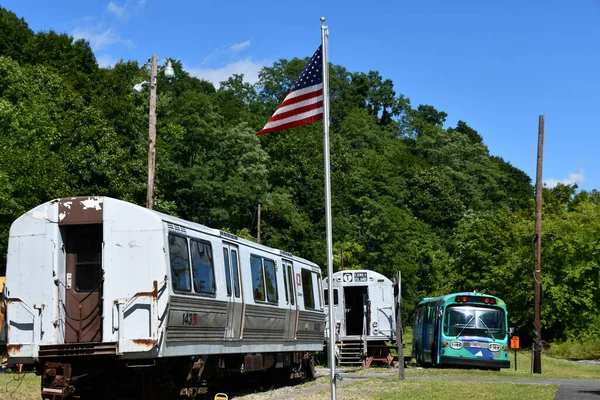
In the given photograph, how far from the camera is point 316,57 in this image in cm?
1501

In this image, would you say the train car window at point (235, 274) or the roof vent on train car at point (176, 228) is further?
the train car window at point (235, 274)

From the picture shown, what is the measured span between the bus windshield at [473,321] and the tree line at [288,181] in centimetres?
1830

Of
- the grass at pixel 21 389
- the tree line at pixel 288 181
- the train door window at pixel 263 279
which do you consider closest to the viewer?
the grass at pixel 21 389

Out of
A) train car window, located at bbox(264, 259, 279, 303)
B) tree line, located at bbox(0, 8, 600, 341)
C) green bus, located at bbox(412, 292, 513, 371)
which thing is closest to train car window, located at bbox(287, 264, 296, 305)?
train car window, located at bbox(264, 259, 279, 303)

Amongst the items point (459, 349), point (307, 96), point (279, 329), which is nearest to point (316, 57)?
point (307, 96)

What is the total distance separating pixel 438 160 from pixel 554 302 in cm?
6568

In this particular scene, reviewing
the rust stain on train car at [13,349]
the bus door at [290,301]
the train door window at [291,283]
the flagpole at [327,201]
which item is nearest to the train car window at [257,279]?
the bus door at [290,301]

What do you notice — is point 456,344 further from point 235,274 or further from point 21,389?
point 21,389

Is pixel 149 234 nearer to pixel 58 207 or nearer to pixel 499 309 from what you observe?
pixel 58 207

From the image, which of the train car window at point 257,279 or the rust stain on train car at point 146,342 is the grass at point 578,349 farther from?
the rust stain on train car at point 146,342

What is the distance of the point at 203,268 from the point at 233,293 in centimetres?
180

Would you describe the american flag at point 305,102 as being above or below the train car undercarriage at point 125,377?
above

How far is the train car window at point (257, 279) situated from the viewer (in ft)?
67.1

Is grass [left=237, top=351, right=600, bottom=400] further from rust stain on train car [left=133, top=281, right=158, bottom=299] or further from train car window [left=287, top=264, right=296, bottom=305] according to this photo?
rust stain on train car [left=133, top=281, right=158, bottom=299]
